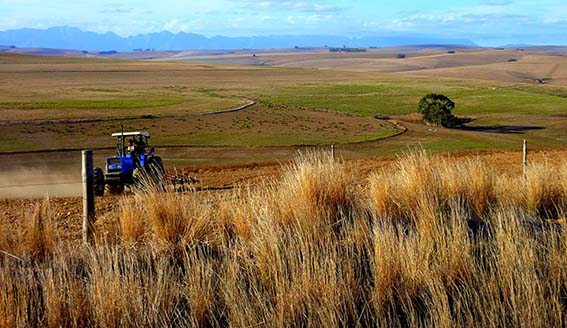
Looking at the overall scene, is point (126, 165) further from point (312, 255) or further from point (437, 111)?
point (437, 111)

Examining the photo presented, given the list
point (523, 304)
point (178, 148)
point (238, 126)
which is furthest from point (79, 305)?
point (238, 126)

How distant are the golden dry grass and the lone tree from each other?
4908 centimetres

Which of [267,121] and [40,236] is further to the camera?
[267,121]

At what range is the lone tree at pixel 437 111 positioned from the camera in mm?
55562

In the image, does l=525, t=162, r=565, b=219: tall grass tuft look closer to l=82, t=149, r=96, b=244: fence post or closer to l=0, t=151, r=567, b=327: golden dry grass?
l=0, t=151, r=567, b=327: golden dry grass

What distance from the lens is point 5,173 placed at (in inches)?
1109

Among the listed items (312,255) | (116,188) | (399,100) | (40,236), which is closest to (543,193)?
(312,255)

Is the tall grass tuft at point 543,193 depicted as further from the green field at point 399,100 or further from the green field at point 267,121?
the green field at point 399,100

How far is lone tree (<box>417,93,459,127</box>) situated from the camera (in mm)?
55562

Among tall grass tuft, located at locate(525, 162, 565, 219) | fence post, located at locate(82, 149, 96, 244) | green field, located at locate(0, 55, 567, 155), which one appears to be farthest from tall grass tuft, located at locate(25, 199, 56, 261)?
green field, located at locate(0, 55, 567, 155)

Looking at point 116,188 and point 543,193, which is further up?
point 543,193

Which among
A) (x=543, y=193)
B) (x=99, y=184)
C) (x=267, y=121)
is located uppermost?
(x=543, y=193)

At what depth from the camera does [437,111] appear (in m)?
55.8

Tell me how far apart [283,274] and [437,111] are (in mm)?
52009
